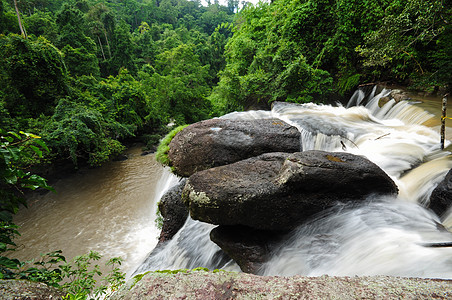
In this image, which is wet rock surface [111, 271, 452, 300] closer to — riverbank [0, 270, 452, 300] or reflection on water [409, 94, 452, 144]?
riverbank [0, 270, 452, 300]

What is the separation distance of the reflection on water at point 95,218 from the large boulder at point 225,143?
3179 mm

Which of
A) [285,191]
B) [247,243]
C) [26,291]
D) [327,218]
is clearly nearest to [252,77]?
[285,191]

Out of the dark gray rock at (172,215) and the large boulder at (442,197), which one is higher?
the large boulder at (442,197)

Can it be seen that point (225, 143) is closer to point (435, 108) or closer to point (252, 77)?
point (252, 77)

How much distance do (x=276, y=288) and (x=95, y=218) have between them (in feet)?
27.0

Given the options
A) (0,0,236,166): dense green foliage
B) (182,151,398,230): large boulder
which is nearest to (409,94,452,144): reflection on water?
(182,151,398,230): large boulder

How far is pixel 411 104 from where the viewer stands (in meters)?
6.76

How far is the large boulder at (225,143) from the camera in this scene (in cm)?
494

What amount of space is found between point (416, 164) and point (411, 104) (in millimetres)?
3569

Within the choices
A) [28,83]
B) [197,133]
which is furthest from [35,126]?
[197,133]

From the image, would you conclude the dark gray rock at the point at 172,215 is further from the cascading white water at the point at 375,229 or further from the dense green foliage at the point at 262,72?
the dense green foliage at the point at 262,72

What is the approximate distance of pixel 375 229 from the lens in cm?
296

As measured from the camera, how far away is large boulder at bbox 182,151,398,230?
3301mm

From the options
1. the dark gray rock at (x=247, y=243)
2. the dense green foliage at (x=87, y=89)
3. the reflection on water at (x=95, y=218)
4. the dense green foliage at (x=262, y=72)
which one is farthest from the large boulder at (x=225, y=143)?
the dense green foliage at (x=87, y=89)
